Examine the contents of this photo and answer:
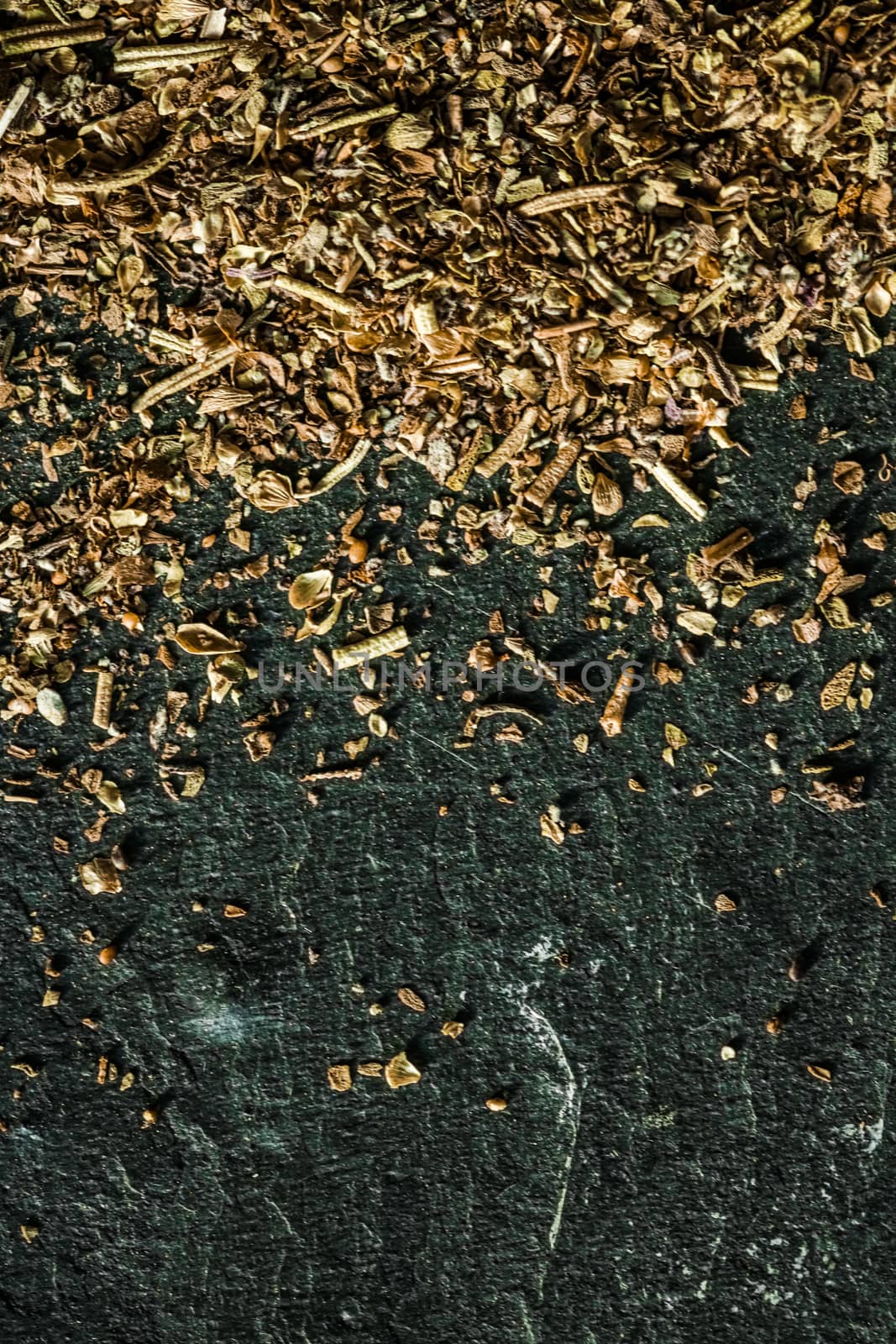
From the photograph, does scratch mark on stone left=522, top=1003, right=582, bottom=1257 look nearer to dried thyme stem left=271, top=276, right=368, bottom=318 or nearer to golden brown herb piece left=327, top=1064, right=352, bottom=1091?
golden brown herb piece left=327, top=1064, right=352, bottom=1091

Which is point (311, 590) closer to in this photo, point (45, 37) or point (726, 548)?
point (726, 548)

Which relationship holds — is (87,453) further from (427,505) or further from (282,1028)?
(282,1028)

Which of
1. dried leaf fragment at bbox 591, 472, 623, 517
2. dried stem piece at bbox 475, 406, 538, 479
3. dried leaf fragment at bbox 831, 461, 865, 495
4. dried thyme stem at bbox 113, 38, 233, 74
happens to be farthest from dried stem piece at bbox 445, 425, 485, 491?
dried thyme stem at bbox 113, 38, 233, 74

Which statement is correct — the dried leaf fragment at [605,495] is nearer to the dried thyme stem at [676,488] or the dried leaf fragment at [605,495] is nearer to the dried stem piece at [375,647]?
the dried thyme stem at [676,488]

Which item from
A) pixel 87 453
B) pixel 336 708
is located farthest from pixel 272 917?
pixel 87 453

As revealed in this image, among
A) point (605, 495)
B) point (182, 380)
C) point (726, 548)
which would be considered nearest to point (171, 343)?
point (182, 380)

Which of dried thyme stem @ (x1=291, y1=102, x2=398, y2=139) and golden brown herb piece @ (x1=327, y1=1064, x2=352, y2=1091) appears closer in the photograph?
dried thyme stem @ (x1=291, y1=102, x2=398, y2=139)
